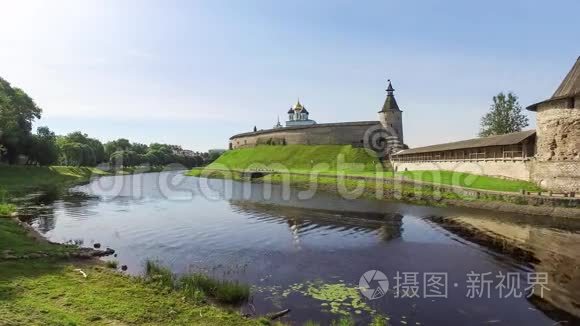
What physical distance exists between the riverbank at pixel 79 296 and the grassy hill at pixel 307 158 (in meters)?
52.9

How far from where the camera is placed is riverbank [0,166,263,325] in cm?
868

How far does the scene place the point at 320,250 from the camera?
18.5 meters

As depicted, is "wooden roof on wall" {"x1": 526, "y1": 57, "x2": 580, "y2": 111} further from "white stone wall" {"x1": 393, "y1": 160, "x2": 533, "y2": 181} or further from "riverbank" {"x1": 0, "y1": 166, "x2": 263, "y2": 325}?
"riverbank" {"x1": 0, "y1": 166, "x2": 263, "y2": 325}

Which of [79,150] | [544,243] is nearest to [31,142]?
[79,150]

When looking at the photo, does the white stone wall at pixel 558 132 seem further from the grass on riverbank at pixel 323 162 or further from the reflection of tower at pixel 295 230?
the reflection of tower at pixel 295 230

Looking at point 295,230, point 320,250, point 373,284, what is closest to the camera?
point 373,284

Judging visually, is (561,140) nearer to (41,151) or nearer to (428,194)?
(428,194)

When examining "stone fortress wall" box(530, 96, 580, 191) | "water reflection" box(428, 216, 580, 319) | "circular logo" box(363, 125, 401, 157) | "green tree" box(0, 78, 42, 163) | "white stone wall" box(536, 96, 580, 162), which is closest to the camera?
"water reflection" box(428, 216, 580, 319)

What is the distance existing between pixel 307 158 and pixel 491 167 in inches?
1745

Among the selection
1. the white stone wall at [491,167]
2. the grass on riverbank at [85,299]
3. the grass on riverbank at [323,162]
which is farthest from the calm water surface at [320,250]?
Answer: the grass on riverbank at [323,162]

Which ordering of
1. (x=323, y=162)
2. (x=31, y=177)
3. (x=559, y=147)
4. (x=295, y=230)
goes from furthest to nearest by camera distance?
1. (x=323, y=162)
2. (x=31, y=177)
3. (x=559, y=147)
4. (x=295, y=230)

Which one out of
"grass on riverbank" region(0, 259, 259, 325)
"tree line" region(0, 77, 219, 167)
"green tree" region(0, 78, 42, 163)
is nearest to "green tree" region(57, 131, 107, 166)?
"tree line" region(0, 77, 219, 167)

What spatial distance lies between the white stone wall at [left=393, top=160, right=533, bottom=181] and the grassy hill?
1599 centimetres

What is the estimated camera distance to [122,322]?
8711 mm
